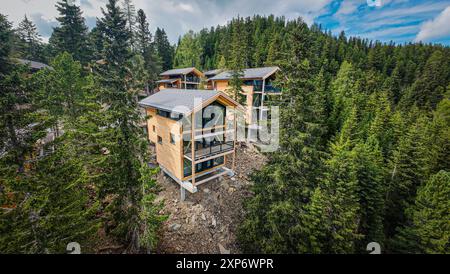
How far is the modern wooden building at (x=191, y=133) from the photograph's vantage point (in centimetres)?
1337

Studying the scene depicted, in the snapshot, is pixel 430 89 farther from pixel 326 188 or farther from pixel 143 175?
pixel 143 175

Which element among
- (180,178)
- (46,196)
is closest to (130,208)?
(46,196)

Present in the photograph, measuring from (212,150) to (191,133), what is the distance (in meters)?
2.95

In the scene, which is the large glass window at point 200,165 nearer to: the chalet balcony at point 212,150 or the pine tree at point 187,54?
the chalet balcony at point 212,150

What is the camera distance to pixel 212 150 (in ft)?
50.9

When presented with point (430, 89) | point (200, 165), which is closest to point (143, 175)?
point (200, 165)

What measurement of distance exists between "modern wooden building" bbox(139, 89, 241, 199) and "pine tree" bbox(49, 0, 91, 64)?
27389mm

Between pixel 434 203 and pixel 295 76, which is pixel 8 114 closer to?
pixel 295 76

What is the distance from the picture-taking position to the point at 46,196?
6.23m

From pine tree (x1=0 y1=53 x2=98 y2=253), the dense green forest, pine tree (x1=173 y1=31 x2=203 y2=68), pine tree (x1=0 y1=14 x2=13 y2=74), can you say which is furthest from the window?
pine tree (x1=173 y1=31 x2=203 y2=68)

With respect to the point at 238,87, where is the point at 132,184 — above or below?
below

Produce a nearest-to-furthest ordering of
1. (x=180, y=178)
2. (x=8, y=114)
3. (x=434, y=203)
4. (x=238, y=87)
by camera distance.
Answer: (x=8, y=114) → (x=434, y=203) → (x=180, y=178) → (x=238, y=87)
